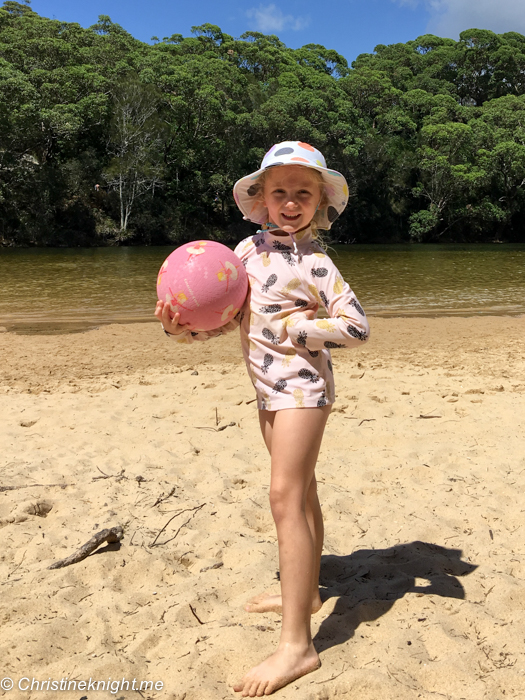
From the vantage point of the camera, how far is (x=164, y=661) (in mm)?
2205

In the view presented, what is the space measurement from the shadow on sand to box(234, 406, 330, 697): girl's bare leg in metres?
0.28

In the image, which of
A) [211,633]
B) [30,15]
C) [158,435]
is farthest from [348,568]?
[30,15]

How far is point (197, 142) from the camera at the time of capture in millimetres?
38000

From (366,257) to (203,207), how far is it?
16597 mm

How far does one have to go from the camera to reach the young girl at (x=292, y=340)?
6.82 feet

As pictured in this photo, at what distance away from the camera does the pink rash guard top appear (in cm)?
210

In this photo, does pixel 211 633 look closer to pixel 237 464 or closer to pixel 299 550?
pixel 299 550

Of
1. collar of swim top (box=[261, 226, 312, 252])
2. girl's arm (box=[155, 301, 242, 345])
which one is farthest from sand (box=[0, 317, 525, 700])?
collar of swim top (box=[261, 226, 312, 252])

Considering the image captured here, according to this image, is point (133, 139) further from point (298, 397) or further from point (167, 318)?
point (298, 397)

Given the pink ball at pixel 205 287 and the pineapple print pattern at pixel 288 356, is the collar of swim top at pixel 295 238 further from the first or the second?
the pineapple print pattern at pixel 288 356

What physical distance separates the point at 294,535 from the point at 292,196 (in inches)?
51.0

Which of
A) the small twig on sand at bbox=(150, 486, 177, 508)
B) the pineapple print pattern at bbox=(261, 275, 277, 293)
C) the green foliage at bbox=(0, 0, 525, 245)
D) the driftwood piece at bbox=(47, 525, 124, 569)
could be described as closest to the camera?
the pineapple print pattern at bbox=(261, 275, 277, 293)

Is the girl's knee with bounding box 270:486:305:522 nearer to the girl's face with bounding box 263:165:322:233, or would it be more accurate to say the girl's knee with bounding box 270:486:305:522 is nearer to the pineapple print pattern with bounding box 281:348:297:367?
the pineapple print pattern with bounding box 281:348:297:367

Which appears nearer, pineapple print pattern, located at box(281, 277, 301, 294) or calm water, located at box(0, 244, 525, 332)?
pineapple print pattern, located at box(281, 277, 301, 294)
